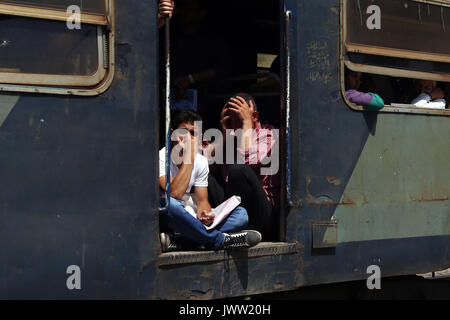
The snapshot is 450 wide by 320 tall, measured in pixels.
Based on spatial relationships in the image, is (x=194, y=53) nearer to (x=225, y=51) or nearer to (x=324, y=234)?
(x=225, y=51)

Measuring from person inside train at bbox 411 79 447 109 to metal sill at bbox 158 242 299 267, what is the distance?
1.48 meters

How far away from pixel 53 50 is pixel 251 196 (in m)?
1.47

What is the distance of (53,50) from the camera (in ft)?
9.62

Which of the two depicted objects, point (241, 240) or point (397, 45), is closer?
point (241, 240)

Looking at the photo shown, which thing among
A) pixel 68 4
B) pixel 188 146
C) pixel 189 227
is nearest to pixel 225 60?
pixel 188 146

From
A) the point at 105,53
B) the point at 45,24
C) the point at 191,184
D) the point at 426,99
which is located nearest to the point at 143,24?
the point at 105,53

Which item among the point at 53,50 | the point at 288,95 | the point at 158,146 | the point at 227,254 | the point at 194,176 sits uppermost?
the point at 53,50

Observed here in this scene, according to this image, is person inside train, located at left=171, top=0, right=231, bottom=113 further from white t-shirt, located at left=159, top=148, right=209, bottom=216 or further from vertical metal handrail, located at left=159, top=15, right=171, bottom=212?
vertical metal handrail, located at left=159, top=15, right=171, bottom=212

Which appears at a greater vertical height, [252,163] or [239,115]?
[239,115]

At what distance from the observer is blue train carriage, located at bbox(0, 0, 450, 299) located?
2.84 meters
